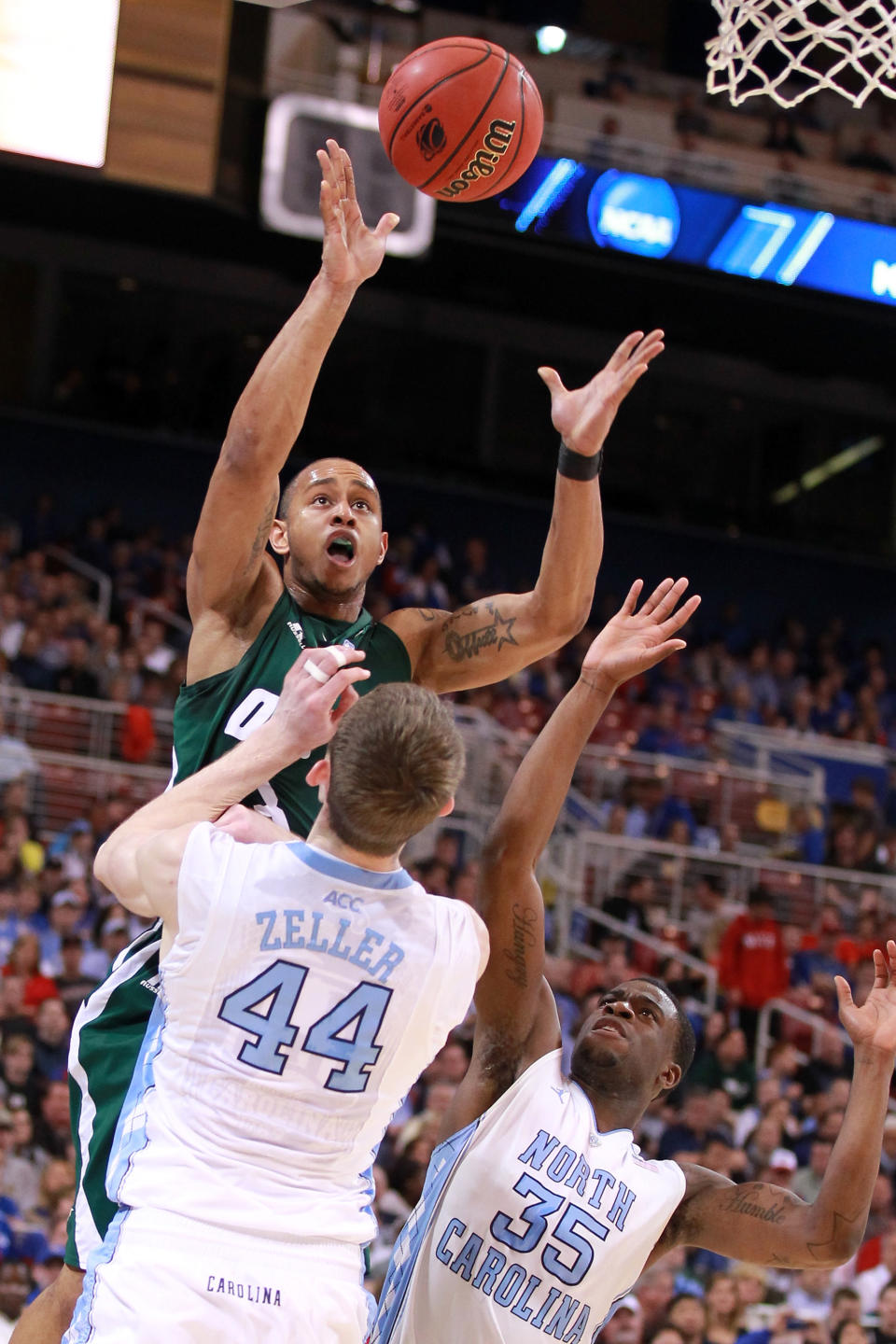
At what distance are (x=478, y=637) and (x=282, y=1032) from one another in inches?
54.5

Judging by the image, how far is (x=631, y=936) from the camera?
35.8ft

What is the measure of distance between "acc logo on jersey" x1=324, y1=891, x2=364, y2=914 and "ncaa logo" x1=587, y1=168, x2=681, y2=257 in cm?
1223

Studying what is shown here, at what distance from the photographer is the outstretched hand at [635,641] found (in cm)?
341

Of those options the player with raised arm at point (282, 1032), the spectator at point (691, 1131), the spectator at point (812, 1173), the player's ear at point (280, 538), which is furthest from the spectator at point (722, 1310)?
the player with raised arm at point (282, 1032)

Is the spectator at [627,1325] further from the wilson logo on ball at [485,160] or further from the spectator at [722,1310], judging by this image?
the wilson logo on ball at [485,160]

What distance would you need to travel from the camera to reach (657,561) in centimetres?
1859

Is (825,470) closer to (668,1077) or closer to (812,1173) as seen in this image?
(812,1173)

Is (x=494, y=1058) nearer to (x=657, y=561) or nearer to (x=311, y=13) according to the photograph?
(x=311, y=13)

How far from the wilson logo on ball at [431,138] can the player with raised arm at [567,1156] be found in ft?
4.06

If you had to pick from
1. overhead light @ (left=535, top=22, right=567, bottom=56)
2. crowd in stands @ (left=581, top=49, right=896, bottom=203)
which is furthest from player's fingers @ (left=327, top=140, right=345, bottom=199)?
overhead light @ (left=535, top=22, right=567, bottom=56)

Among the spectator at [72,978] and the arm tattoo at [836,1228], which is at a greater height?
the arm tattoo at [836,1228]

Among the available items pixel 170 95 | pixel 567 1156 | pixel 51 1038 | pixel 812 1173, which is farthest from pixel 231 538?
pixel 170 95

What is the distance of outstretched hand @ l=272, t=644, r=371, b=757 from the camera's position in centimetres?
259

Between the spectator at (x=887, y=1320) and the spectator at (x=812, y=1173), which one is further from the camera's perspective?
the spectator at (x=812, y=1173)
